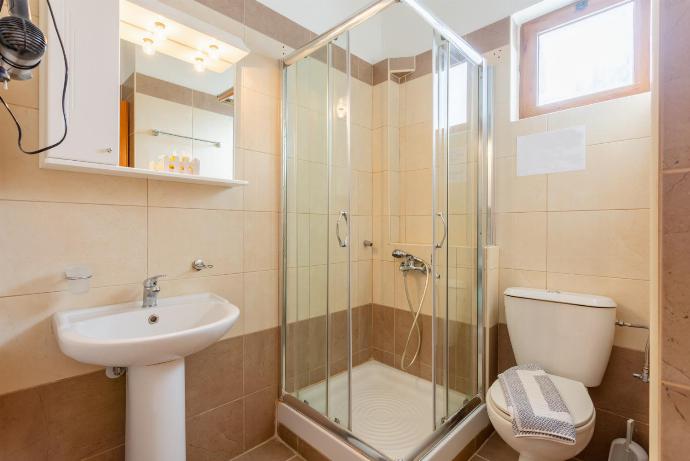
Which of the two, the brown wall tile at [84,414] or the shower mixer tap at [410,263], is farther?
the shower mixer tap at [410,263]

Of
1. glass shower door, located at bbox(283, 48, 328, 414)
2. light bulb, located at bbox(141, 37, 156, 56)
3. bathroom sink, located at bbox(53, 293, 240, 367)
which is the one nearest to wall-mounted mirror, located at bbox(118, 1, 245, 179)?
light bulb, located at bbox(141, 37, 156, 56)

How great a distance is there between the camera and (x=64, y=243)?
1.21 m

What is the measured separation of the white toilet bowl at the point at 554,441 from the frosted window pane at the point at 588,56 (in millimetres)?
1442

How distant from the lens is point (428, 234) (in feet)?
6.99

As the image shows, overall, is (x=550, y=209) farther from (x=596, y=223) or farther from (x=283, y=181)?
(x=283, y=181)

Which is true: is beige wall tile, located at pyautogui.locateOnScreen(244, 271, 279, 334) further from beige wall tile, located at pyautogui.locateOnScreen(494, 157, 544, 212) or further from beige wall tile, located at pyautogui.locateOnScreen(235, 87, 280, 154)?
beige wall tile, located at pyautogui.locateOnScreen(494, 157, 544, 212)

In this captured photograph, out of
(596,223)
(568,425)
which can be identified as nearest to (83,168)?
(568,425)

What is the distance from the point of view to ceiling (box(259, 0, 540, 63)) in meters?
1.87

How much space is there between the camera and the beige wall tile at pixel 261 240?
1718 millimetres

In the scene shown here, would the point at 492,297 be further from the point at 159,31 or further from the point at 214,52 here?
the point at 159,31

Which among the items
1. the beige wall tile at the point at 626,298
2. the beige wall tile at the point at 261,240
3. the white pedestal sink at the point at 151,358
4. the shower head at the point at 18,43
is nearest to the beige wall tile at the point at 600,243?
the beige wall tile at the point at 626,298

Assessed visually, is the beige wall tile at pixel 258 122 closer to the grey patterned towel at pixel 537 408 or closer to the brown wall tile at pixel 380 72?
the brown wall tile at pixel 380 72

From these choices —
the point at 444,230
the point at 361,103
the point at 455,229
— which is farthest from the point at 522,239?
the point at 361,103

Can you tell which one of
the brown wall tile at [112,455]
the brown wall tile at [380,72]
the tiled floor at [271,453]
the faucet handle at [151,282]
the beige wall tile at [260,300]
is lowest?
the tiled floor at [271,453]
